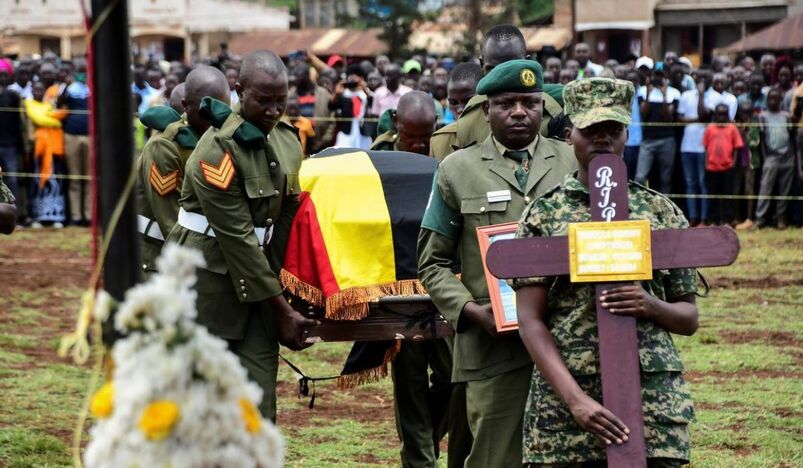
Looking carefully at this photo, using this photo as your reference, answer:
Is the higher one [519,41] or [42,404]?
[519,41]

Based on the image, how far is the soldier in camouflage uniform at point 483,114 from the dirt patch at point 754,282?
22.4 ft

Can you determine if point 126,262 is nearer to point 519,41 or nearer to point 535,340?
point 535,340

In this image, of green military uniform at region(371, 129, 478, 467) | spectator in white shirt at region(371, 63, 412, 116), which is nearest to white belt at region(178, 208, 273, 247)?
green military uniform at region(371, 129, 478, 467)

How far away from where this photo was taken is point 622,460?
3.85 m

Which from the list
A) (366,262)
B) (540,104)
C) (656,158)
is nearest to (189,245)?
(366,262)

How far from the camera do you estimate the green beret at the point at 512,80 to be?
505 centimetres

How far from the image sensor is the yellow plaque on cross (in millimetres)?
3873

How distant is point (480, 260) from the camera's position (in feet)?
16.4

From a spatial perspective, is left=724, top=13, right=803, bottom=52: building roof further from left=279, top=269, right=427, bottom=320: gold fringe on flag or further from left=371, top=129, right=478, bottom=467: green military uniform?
left=279, top=269, right=427, bottom=320: gold fringe on flag

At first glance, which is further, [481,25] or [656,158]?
[481,25]

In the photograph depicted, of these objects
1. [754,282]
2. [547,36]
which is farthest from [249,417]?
[547,36]

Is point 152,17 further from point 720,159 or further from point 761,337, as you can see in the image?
point 761,337

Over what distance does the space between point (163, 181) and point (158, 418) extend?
4.49m

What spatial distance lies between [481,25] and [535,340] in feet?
108
